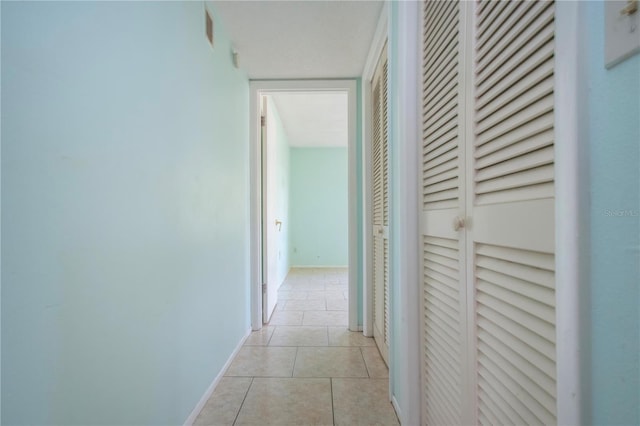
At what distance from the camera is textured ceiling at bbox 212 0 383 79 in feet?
5.78

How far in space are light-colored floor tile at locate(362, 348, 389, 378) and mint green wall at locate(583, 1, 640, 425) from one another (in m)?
1.60

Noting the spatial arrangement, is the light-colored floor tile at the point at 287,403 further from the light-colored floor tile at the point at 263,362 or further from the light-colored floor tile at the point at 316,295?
the light-colored floor tile at the point at 316,295

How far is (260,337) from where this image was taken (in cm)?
247

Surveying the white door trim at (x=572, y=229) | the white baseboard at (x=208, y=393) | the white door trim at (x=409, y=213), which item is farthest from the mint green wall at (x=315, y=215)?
the white door trim at (x=572, y=229)

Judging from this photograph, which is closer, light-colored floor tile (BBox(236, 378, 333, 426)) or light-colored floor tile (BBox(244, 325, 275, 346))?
light-colored floor tile (BBox(236, 378, 333, 426))

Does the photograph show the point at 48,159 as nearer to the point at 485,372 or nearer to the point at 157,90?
the point at 157,90

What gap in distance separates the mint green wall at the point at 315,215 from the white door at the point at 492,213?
5105 mm

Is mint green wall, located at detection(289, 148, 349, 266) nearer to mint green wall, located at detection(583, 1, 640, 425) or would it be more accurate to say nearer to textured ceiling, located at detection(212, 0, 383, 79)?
textured ceiling, located at detection(212, 0, 383, 79)

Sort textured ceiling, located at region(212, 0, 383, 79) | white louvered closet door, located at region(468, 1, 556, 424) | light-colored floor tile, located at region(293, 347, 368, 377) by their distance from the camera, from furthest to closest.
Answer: light-colored floor tile, located at region(293, 347, 368, 377) → textured ceiling, located at region(212, 0, 383, 79) → white louvered closet door, located at region(468, 1, 556, 424)

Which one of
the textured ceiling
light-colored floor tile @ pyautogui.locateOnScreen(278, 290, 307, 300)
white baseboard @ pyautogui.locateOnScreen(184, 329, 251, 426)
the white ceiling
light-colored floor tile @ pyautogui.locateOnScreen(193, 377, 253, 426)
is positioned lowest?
light-colored floor tile @ pyautogui.locateOnScreen(278, 290, 307, 300)

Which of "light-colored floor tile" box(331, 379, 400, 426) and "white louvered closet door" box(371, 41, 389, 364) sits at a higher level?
"white louvered closet door" box(371, 41, 389, 364)

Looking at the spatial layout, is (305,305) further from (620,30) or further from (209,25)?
(620,30)

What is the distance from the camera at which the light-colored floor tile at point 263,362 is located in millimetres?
1889

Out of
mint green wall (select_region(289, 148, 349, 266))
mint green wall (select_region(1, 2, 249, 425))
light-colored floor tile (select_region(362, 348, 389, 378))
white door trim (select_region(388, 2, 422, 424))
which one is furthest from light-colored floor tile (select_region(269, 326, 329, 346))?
mint green wall (select_region(289, 148, 349, 266))
